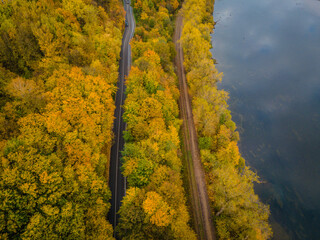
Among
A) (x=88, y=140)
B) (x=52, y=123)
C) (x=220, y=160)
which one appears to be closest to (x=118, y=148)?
(x=88, y=140)

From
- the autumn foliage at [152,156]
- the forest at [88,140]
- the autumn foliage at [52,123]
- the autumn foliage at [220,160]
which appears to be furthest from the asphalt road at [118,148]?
the autumn foliage at [220,160]

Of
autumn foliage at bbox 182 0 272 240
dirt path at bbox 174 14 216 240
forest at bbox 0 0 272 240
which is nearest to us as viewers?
forest at bbox 0 0 272 240

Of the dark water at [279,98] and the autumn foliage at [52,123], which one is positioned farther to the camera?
the dark water at [279,98]

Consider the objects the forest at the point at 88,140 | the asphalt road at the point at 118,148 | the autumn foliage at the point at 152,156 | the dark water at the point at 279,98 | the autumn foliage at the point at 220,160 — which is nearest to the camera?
the forest at the point at 88,140

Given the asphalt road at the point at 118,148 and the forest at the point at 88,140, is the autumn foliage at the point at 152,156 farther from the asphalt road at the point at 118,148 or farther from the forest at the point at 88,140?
the asphalt road at the point at 118,148

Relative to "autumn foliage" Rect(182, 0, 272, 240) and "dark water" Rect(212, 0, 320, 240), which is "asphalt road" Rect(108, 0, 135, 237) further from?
"dark water" Rect(212, 0, 320, 240)

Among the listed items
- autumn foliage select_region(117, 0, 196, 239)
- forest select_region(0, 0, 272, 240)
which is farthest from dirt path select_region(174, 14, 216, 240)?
autumn foliage select_region(117, 0, 196, 239)
